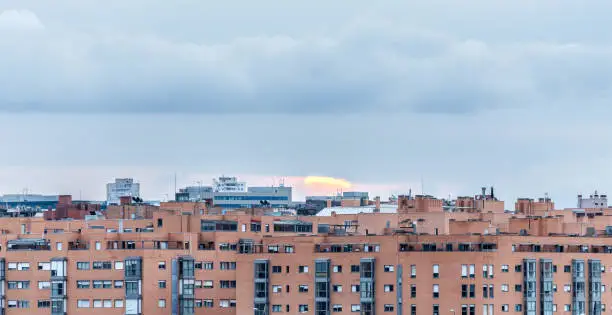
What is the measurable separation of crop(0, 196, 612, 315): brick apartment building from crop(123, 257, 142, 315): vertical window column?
6 cm

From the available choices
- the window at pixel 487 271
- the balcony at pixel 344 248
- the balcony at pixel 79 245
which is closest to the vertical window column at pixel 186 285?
the balcony at pixel 79 245

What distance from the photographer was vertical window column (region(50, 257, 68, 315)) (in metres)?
133

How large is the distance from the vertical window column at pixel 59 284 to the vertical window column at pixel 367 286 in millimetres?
20271

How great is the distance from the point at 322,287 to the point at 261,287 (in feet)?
11.9

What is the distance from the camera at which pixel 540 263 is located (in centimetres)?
12581

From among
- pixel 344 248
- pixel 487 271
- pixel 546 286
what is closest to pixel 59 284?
pixel 344 248

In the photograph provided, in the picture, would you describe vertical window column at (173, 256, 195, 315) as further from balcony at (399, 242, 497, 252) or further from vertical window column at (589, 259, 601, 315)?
vertical window column at (589, 259, 601, 315)

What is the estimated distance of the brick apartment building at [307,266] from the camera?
12431 cm

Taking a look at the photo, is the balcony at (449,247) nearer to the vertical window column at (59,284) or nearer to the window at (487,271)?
the window at (487,271)

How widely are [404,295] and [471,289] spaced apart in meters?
3.92

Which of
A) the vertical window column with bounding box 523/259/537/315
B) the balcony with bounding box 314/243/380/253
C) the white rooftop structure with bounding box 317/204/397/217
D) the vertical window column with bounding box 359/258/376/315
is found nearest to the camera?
the vertical window column with bounding box 359/258/376/315

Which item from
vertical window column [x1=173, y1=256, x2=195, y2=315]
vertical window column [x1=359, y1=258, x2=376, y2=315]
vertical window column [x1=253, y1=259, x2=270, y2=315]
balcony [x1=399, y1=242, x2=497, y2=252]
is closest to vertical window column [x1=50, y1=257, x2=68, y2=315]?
vertical window column [x1=173, y1=256, x2=195, y2=315]

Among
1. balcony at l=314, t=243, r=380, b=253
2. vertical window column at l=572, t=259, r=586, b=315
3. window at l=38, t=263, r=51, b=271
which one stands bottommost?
vertical window column at l=572, t=259, r=586, b=315

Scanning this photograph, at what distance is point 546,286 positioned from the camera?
412ft
